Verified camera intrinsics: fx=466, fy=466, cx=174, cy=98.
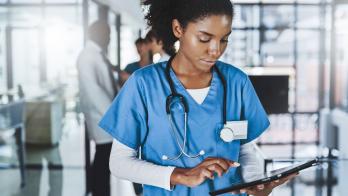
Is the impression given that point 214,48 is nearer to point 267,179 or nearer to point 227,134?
point 227,134

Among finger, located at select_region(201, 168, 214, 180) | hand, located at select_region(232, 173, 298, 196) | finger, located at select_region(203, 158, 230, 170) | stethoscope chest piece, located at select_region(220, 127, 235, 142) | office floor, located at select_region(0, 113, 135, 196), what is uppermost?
stethoscope chest piece, located at select_region(220, 127, 235, 142)

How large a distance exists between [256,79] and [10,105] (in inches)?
74.7

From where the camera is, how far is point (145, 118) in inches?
42.4

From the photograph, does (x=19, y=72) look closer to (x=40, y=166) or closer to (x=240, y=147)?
(x=40, y=166)

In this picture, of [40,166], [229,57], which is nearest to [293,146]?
[229,57]

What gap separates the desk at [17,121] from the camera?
10.9ft

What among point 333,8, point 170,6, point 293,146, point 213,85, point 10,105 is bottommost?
point 293,146

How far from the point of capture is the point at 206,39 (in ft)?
3.37

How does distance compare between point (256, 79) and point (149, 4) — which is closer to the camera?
point (149, 4)

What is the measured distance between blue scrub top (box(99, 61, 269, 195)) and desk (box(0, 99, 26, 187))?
243 cm

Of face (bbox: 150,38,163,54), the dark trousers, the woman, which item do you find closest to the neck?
face (bbox: 150,38,163,54)

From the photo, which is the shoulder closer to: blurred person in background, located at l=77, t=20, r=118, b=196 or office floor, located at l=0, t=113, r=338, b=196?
blurred person in background, located at l=77, t=20, r=118, b=196

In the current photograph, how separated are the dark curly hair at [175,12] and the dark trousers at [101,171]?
6.43 ft

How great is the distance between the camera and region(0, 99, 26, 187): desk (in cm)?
333
